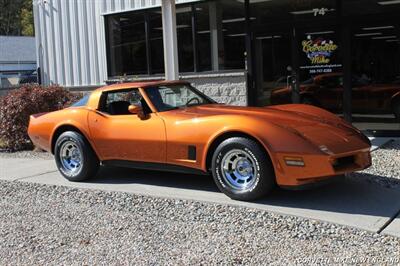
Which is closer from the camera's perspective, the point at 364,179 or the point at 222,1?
the point at 364,179

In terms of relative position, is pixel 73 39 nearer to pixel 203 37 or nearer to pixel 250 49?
pixel 203 37

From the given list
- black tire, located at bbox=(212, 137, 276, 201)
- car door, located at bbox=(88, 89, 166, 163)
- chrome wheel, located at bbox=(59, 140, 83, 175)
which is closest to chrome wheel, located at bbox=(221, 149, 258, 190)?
black tire, located at bbox=(212, 137, 276, 201)

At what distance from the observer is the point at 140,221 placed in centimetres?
563

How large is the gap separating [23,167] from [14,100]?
260 cm

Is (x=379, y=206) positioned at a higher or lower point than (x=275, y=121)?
lower

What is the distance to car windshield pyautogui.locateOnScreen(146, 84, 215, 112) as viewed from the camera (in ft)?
23.1

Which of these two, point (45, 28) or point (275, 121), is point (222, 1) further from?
point (275, 121)

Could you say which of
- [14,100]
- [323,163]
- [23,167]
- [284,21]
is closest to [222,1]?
[284,21]

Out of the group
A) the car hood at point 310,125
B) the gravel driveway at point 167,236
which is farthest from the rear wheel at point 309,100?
the gravel driveway at point 167,236

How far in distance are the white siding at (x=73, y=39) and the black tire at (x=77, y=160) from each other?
6.76m

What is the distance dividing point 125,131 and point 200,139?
3.97 ft

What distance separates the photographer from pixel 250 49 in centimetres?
1197

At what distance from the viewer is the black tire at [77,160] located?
24.4 feet

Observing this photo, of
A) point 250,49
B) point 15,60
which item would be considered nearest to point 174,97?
point 250,49
